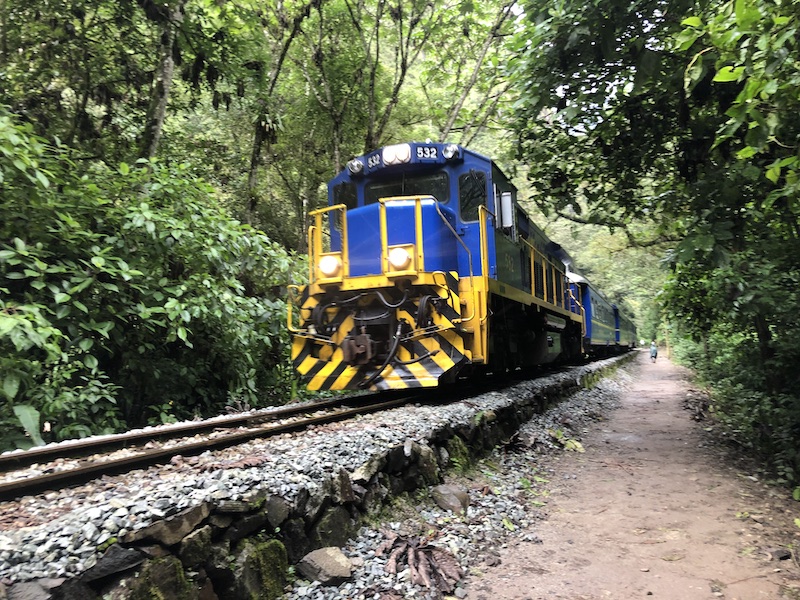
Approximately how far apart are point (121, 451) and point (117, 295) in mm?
2191

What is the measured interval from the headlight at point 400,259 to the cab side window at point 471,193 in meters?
1.46

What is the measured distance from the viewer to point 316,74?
43.6 feet

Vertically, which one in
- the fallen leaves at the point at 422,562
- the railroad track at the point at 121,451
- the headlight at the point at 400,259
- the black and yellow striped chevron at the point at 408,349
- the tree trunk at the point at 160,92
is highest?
the tree trunk at the point at 160,92

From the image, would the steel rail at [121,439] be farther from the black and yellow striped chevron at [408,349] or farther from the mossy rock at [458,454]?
the mossy rock at [458,454]

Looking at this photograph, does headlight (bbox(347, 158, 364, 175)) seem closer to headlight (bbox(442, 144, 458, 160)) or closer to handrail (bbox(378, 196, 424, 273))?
headlight (bbox(442, 144, 458, 160))

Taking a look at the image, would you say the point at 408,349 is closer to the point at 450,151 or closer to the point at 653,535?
the point at 450,151

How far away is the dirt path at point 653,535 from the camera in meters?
3.44

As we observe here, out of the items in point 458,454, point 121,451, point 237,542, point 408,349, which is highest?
point 408,349

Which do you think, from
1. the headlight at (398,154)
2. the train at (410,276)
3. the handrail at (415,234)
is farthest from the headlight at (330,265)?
the headlight at (398,154)

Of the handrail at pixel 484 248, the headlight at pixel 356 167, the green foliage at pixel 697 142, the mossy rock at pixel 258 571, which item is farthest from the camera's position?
the headlight at pixel 356 167

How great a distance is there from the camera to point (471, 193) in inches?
286

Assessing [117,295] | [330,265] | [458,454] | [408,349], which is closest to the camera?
[458,454]

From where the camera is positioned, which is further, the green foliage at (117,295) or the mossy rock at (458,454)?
the mossy rock at (458,454)

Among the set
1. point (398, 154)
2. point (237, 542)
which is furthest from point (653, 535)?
point (398, 154)
